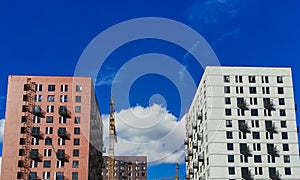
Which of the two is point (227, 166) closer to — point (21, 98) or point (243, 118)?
point (243, 118)

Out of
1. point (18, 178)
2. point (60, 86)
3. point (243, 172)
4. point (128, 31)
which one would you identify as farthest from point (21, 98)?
point (128, 31)

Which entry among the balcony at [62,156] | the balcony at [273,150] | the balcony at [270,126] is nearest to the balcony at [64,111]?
the balcony at [62,156]

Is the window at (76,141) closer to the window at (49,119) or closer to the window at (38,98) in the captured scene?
the window at (49,119)

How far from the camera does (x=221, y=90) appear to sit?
9881cm

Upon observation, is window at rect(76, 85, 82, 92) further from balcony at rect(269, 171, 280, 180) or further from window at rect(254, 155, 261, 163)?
balcony at rect(269, 171, 280, 180)

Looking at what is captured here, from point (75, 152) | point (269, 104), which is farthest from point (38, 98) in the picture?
point (269, 104)

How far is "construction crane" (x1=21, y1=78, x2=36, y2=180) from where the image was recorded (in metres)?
106

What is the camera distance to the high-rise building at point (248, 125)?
93562 millimetres

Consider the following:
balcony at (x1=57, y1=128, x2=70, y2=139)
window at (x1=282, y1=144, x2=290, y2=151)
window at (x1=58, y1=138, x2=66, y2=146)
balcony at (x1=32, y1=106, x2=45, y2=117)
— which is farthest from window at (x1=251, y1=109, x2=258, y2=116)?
balcony at (x1=32, y1=106, x2=45, y2=117)

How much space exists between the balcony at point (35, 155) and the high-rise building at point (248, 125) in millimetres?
40086

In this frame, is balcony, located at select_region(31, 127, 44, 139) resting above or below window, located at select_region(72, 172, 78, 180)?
above

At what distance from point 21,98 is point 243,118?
5602cm

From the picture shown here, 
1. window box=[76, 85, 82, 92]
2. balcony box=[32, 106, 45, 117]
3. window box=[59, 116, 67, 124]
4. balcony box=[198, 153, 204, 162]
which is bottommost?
balcony box=[198, 153, 204, 162]

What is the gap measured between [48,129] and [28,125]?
200 inches
